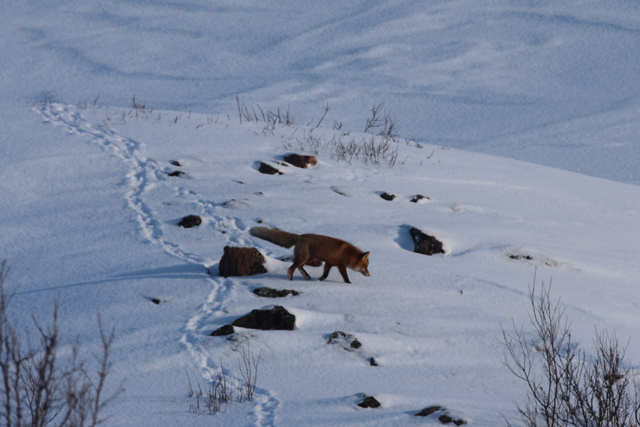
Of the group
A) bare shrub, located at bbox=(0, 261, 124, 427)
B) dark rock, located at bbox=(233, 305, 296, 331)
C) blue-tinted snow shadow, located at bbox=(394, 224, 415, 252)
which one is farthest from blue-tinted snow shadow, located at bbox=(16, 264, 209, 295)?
blue-tinted snow shadow, located at bbox=(394, 224, 415, 252)

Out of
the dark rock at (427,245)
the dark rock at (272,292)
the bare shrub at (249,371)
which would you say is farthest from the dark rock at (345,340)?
the dark rock at (427,245)

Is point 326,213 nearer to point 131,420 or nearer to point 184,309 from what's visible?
point 184,309

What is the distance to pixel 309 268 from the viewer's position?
6137 millimetres

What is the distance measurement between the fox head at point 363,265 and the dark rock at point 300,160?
4.11 m

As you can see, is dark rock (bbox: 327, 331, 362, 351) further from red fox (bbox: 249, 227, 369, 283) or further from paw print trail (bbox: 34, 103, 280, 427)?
red fox (bbox: 249, 227, 369, 283)

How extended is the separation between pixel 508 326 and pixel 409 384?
1405 mm

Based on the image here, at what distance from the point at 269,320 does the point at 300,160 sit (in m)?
5.20

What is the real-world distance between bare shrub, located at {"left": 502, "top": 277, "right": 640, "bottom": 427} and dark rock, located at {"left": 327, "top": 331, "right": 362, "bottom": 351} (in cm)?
109

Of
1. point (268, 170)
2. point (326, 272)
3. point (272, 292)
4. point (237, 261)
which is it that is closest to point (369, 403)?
point (272, 292)

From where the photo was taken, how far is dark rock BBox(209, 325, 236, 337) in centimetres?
420

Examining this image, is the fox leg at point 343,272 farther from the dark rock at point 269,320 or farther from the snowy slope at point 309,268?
the dark rock at point 269,320

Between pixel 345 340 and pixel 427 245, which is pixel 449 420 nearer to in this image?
pixel 345 340

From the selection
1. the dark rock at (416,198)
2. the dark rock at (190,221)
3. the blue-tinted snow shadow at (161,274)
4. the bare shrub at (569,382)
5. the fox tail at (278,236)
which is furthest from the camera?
the dark rock at (416,198)

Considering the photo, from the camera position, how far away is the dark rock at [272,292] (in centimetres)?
500
